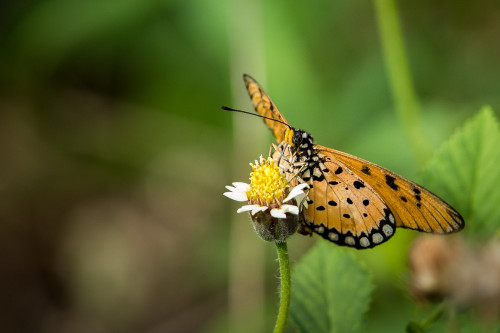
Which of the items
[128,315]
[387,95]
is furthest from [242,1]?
[128,315]

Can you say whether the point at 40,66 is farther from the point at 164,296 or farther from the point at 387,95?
the point at 387,95

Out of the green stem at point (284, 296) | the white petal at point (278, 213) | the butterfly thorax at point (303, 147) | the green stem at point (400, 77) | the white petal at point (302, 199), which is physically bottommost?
the green stem at point (284, 296)

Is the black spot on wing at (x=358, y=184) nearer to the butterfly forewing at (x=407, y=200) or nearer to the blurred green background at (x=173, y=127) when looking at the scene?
the butterfly forewing at (x=407, y=200)

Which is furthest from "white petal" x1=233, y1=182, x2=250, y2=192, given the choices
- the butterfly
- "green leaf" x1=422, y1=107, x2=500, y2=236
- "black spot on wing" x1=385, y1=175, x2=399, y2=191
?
"green leaf" x1=422, y1=107, x2=500, y2=236

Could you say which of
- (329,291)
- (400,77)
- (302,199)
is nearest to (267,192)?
(302,199)

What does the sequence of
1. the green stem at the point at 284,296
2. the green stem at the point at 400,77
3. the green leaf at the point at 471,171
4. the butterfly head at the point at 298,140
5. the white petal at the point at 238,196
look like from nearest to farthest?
the green stem at the point at 284,296
the green leaf at the point at 471,171
the white petal at the point at 238,196
the butterfly head at the point at 298,140
the green stem at the point at 400,77

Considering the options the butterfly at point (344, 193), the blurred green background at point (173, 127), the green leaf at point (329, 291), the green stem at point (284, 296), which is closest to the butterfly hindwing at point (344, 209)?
the butterfly at point (344, 193)
